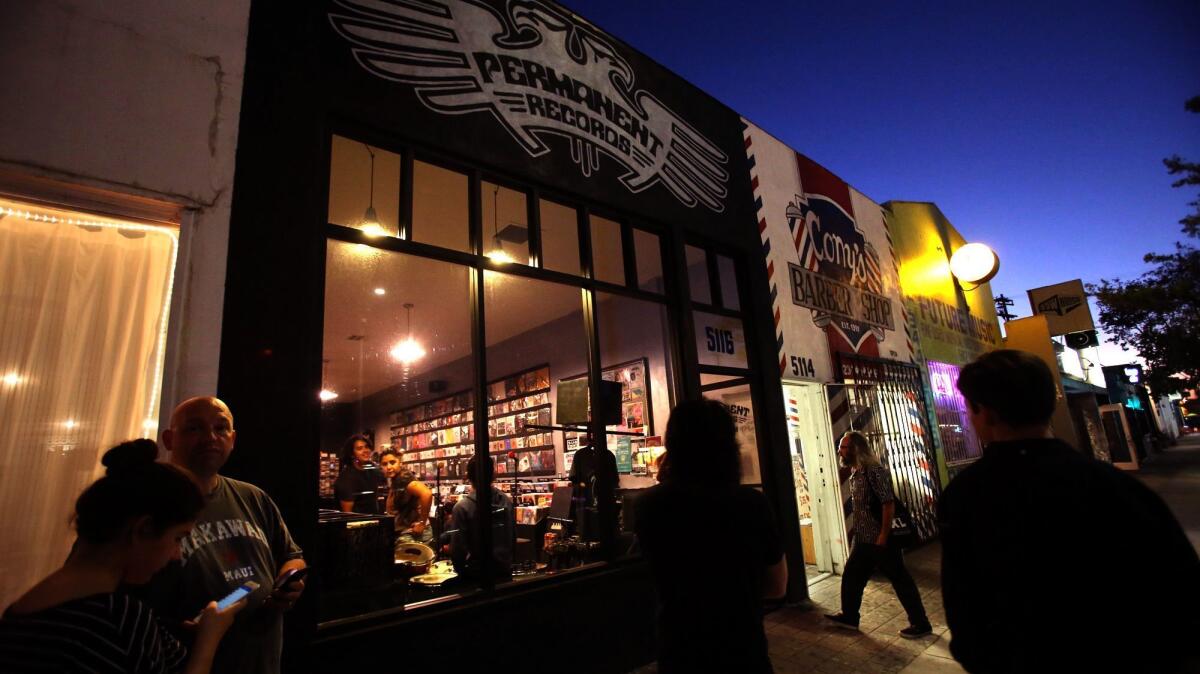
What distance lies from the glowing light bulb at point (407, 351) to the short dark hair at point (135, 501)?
7.79 m

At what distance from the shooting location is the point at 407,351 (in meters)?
9.44

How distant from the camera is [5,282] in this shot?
7.93 ft

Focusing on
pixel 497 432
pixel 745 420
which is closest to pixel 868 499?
pixel 745 420

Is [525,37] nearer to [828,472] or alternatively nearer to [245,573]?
[245,573]

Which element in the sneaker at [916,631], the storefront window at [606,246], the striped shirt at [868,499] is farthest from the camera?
the storefront window at [606,246]

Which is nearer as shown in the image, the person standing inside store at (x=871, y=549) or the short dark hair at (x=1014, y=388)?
the short dark hair at (x=1014, y=388)

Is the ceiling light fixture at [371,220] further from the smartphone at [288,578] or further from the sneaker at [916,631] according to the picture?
the sneaker at [916,631]

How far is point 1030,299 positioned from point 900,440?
8.04m

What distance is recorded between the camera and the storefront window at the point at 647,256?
561 centimetres

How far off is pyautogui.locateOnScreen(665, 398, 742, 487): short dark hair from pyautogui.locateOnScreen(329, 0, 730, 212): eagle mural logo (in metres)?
3.09

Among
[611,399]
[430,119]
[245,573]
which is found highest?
[430,119]

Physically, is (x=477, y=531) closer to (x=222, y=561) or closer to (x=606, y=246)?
(x=222, y=561)

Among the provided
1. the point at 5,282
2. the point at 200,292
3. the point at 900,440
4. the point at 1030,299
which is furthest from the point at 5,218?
the point at 1030,299

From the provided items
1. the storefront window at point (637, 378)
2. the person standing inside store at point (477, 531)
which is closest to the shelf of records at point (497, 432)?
the storefront window at point (637, 378)
